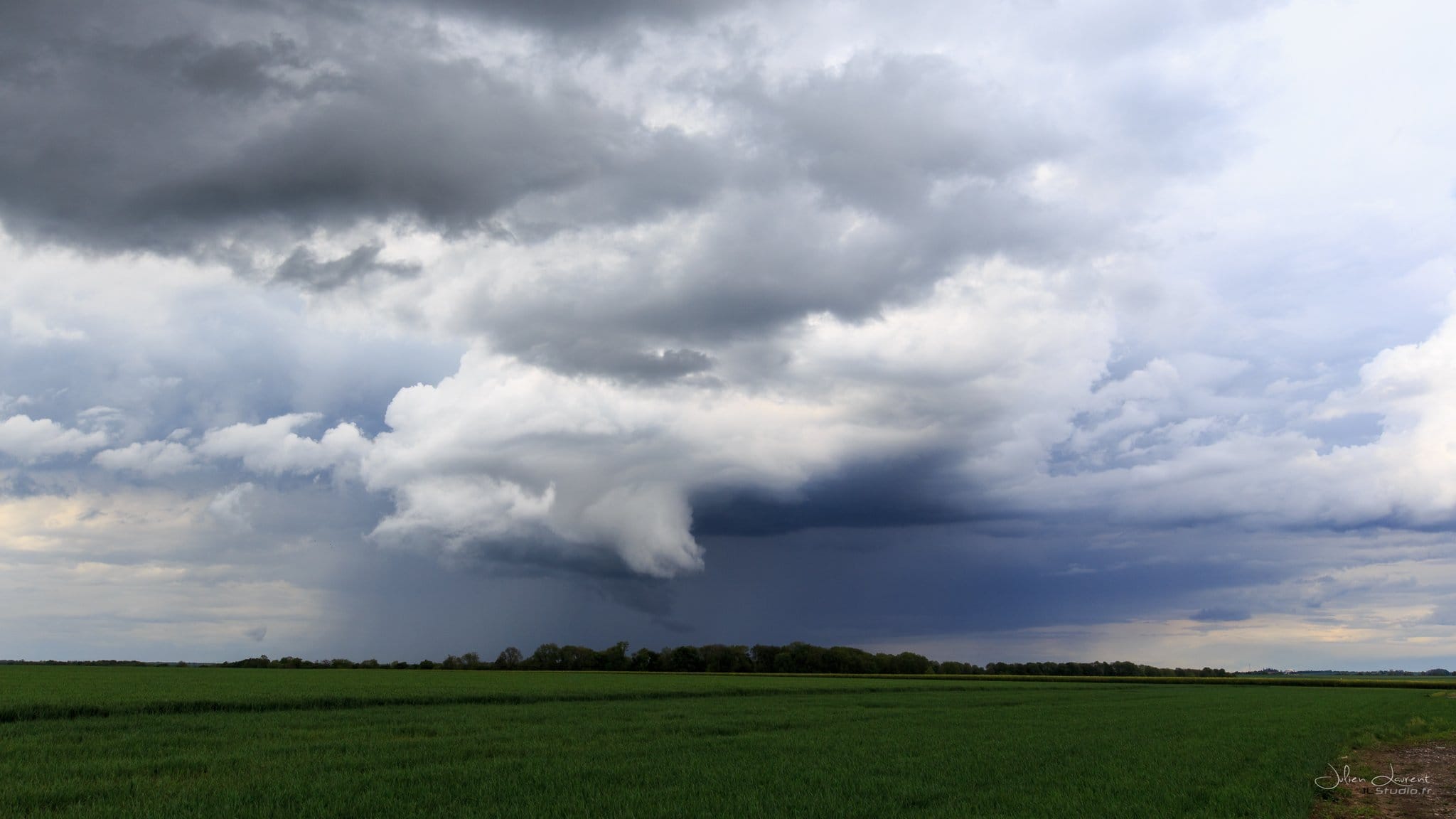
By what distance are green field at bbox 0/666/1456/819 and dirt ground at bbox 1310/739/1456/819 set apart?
74 centimetres

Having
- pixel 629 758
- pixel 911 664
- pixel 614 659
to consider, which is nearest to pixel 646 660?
pixel 614 659

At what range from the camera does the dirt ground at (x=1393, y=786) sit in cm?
1802

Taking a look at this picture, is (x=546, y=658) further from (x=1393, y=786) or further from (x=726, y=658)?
(x=1393, y=786)

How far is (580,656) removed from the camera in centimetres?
18275

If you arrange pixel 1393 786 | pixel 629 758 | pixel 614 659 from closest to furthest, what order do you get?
pixel 1393 786 → pixel 629 758 → pixel 614 659

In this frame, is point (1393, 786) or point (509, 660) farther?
point (509, 660)

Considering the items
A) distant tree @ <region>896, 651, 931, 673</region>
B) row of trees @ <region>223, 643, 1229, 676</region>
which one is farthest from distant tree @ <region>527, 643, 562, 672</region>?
distant tree @ <region>896, 651, 931, 673</region>

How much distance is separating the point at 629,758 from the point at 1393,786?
21.4m

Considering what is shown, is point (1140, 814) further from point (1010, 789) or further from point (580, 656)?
point (580, 656)

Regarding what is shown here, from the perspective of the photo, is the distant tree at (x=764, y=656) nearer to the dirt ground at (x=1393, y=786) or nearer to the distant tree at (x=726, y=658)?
the distant tree at (x=726, y=658)

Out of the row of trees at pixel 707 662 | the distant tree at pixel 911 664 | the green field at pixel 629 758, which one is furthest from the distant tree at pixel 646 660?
the green field at pixel 629 758

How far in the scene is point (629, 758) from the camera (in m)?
23.0

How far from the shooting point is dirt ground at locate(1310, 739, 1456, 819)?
59.1 feet

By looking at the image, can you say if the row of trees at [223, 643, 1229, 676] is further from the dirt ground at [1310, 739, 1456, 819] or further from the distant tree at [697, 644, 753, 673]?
the dirt ground at [1310, 739, 1456, 819]
